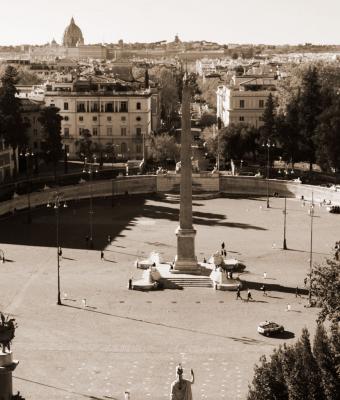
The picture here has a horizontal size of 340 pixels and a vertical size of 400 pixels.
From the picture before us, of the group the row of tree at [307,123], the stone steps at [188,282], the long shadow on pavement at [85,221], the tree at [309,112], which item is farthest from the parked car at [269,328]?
the tree at [309,112]

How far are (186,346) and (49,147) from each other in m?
58.0

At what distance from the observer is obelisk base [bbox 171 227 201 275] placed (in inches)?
2282

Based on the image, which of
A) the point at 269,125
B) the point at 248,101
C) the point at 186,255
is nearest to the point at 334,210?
the point at 269,125

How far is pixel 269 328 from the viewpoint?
44.8 metres

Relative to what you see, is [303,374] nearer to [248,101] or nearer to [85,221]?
[85,221]

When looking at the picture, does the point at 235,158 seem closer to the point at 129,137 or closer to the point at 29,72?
the point at 129,137

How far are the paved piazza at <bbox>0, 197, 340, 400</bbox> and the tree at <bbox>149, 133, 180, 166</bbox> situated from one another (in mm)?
26359

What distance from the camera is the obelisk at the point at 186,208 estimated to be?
56.7 metres

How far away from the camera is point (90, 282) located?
55.7m

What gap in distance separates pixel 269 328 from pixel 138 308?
8330mm

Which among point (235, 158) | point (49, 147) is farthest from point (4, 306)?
point (235, 158)

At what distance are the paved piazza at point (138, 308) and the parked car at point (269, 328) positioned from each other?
44 cm

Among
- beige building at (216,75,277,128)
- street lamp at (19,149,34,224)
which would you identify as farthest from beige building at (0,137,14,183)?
beige building at (216,75,277,128)

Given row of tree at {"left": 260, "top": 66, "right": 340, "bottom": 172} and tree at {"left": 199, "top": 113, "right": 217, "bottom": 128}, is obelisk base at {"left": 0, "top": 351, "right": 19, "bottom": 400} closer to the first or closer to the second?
row of tree at {"left": 260, "top": 66, "right": 340, "bottom": 172}
